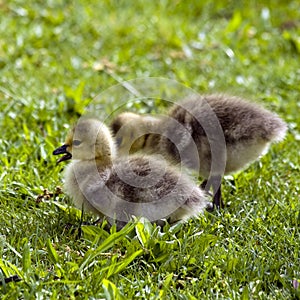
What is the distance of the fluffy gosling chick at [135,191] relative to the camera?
3.16 metres

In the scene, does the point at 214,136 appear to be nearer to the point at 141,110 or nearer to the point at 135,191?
the point at 135,191

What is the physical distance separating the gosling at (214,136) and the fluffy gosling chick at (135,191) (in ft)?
0.92

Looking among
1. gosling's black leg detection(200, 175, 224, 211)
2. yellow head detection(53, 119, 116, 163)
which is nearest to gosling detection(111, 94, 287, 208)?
gosling's black leg detection(200, 175, 224, 211)

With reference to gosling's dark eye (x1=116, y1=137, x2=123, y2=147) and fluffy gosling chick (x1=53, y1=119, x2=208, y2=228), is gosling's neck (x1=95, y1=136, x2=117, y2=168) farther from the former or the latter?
gosling's dark eye (x1=116, y1=137, x2=123, y2=147)

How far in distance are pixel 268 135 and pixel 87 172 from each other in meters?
0.99

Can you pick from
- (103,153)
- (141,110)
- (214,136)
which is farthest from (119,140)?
(141,110)

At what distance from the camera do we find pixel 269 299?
2.70 m

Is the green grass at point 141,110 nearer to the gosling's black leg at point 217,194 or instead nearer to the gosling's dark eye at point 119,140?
the gosling's black leg at point 217,194

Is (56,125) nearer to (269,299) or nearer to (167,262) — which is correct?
(167,262)

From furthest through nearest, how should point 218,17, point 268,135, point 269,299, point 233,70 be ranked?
point 218,17 < point 233,70 < point 268,135 < point 269,299

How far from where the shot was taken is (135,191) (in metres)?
3.15

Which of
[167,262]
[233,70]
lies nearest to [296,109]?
[233,70]

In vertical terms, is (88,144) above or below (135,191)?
above

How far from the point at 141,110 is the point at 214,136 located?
4.44 feet
